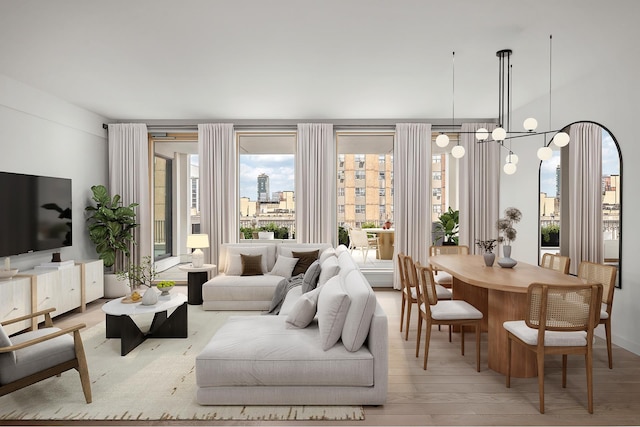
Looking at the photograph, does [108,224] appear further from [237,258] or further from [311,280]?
[311,280]

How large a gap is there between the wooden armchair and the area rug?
0.63ft

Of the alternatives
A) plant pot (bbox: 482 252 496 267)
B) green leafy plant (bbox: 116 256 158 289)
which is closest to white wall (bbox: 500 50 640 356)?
plant pot (bbox: 482 252 496 267)

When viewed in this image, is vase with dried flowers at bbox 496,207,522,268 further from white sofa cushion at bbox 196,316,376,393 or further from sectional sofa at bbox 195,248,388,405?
white sofa cushion at bbox 196,316,376,393

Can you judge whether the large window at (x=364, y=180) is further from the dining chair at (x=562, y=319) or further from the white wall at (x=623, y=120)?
the dining chair at (x=562, y=319)

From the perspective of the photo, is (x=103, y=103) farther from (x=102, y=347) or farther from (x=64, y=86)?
(x=102, y=347)

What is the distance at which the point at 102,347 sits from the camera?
4.04 meters

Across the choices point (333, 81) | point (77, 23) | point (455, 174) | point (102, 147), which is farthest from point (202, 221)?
point (455, 174)

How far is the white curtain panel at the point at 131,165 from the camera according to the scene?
6.81 m

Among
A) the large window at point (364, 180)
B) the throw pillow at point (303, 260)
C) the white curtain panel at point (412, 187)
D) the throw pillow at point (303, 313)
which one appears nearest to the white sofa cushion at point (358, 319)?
the throw pillow at point (303, 313)

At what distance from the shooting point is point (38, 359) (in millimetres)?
2756

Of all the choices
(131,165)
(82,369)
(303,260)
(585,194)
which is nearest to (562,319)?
(585,194)

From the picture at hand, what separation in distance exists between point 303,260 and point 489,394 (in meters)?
3.31

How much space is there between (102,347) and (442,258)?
3.74 m

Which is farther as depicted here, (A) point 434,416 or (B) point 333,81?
(B) point 333,81
